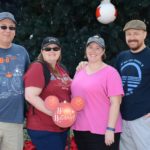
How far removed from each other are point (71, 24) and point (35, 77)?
327 centimetres

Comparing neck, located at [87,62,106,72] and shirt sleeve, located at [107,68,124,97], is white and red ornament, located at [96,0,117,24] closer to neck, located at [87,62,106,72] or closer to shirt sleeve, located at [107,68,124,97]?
neck, located at [87,62,106,72]

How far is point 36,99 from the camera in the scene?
4680mm

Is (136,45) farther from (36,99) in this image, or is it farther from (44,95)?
(36,99)

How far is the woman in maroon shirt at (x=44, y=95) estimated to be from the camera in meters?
4.68

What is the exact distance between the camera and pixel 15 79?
479 cm

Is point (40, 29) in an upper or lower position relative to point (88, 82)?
upper

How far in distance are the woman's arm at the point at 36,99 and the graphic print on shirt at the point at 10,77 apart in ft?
0.52

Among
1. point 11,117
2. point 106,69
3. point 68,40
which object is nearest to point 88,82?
point 106,69

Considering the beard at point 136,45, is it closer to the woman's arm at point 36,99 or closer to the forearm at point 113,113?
the forearm at point 113,113

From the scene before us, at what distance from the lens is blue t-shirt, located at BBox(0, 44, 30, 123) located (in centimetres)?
A: 475

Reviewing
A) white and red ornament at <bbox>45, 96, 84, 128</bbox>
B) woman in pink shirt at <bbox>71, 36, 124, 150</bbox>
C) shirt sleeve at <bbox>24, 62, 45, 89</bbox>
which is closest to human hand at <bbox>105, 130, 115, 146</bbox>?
woman in pink shirt at <bbox>71, 36, 124, 150</bbox>

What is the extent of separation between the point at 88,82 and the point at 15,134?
96cm

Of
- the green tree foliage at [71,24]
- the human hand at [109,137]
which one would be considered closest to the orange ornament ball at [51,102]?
the human hand at [109,137]

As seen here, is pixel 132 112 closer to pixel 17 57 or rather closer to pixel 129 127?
pixel 129 127
